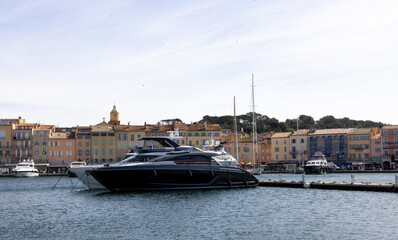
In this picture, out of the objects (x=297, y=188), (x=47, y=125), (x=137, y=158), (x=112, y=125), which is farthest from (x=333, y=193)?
(x=47, y=125)

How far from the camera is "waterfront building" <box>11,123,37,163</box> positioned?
11944 cm

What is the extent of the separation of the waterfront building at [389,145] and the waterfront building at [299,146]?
17.1 metres

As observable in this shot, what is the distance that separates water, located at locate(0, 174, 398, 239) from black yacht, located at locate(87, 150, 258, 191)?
0.93 m

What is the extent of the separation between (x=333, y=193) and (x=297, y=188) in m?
6.48

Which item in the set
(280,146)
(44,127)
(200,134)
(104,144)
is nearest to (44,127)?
(44,127)

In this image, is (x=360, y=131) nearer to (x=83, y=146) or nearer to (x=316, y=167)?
(x=316, y=167)

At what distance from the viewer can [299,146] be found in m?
Result: 128

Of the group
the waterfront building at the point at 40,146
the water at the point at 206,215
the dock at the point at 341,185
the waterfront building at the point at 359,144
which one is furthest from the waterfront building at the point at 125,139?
the water at the point at 206,215

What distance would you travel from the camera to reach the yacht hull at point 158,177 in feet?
156

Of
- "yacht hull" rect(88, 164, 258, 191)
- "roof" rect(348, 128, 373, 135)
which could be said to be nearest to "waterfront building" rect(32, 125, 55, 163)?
"roof" rect(348, 128, 373, 135)

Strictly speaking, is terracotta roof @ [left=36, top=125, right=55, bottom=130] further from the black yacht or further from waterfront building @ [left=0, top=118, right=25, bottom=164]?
the black yacht

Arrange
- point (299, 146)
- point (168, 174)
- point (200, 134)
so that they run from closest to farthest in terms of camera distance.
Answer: point (168, 174), point (200, 134), point (299, 146)

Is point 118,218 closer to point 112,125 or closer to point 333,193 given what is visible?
point 333,193

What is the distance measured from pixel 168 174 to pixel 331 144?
82.5m
